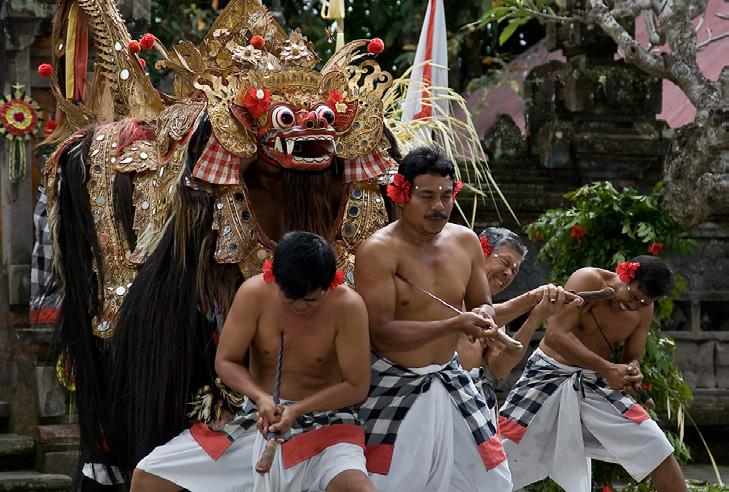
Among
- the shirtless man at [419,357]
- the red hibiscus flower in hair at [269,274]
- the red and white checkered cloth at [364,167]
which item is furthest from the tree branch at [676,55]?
the red hibiscus flower in hair at [269,274]

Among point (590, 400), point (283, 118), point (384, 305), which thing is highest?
point (283, 118)

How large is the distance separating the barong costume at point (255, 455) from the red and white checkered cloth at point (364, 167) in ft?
3.79

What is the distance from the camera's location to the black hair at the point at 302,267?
552cm

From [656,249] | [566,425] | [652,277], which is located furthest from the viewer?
[656,249]

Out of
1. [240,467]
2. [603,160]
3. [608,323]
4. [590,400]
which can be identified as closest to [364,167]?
[240,467]

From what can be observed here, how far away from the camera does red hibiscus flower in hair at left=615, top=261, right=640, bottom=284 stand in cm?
757

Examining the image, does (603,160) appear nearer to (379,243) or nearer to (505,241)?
(505,241)

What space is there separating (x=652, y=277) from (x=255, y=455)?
2544 mm

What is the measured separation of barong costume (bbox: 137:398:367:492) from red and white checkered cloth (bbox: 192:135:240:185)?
0.96 meters

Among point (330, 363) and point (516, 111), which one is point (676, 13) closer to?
point (330, 363)

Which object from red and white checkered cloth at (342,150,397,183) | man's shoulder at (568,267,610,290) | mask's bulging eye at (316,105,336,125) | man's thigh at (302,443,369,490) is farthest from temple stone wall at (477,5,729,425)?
man's thigh at (302,443,369,490)

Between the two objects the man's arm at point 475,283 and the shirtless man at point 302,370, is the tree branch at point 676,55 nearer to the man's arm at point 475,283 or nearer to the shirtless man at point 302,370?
the man's arm at point 475,283

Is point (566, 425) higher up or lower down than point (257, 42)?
lower down

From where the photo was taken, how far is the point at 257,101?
21.0 ft
